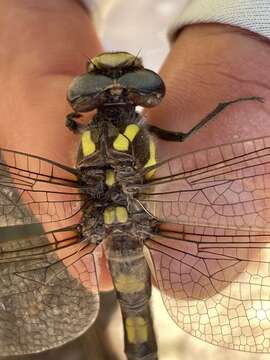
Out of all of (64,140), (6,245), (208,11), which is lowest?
(6,245)

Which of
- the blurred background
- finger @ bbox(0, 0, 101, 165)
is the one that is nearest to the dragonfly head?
finger @ bbox(0, 0, 101, 165)

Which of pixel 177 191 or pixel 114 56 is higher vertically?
pixel 114 56

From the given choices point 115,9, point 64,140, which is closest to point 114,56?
point 64,140

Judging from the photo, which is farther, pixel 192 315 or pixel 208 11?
pixel 208 11

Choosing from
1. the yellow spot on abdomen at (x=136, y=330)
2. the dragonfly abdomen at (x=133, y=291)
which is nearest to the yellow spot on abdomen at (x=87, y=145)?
the dragonfly abdomen at (x=133, y=291)

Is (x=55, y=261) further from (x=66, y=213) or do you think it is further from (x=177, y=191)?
(x=177, y=191)

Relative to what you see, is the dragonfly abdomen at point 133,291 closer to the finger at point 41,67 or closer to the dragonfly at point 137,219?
the dragonfly at point 137,219
